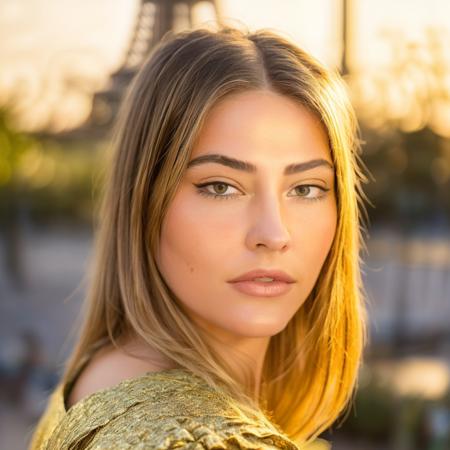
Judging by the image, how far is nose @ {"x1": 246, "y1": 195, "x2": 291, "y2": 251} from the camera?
1.44 m

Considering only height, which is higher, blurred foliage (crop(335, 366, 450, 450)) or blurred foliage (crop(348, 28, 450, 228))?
blurred foliage (crop(348, 28, 450, 228))

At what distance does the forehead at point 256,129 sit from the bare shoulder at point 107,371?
372 mm

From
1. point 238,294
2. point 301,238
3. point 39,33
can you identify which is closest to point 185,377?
point 238,294

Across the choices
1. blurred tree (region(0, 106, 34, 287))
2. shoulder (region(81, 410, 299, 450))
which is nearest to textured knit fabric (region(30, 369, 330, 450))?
shoulder (region(81, 410, 299, 450))

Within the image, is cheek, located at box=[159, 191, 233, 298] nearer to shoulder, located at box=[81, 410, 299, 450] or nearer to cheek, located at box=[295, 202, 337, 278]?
cheek, located at box=[295, 202, 337, 278]

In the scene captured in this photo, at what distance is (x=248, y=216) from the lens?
1474mm

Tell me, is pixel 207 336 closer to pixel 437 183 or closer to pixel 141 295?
pixel 141 295

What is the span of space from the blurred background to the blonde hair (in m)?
1.88

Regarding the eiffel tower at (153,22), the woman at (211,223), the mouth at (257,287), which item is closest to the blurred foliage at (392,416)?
the eiffel tower at (153,22)

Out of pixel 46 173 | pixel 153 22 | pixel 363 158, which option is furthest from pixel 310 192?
pixel 46 173

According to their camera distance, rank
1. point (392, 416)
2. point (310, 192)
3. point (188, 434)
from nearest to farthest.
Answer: point (188, 434) → point (310, 192) → point (392, 416)

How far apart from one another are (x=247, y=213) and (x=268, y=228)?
5cm

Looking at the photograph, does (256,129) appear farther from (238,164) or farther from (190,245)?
(190,245)

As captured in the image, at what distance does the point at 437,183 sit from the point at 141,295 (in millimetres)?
4677
